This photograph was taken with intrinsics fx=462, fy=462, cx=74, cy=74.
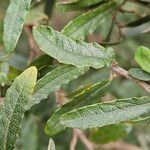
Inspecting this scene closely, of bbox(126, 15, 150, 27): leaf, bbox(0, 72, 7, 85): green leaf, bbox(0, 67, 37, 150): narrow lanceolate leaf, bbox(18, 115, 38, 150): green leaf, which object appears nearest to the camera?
bbox(0, 67, 37, 150): narrow lanceolate leaf

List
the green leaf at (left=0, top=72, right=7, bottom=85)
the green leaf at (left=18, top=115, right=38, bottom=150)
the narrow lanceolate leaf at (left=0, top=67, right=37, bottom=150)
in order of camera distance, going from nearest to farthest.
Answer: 1. the narrow lanceolate leaf at (left=0, top=67, right=37, bottom=150)
2. the green leaf at (left=0, top=72, right=7, bottom=85)
3. the green leaf at (left=18, top=115, right=38, bottom=150)

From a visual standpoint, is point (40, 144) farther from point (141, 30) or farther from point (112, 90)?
point (141, 30)

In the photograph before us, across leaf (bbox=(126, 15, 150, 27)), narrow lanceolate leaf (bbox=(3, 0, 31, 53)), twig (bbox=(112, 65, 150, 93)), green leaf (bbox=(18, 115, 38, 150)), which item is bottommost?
green leaf (bbox=(18, 115, 38, 150))

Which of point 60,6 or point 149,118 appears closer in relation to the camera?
point 149,118

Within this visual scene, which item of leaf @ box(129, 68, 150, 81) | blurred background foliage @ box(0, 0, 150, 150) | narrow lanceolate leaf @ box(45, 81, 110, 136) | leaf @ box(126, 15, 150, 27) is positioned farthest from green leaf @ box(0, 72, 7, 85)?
leaf @ box(126, 15, 150, 27)

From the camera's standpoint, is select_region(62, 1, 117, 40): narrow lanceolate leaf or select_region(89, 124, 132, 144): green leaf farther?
select_region(89, 124, 132, 144): green leaf

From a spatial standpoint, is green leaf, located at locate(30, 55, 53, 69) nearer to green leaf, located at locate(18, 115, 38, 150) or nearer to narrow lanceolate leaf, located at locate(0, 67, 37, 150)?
narrow lanceolate leaf, located at locate(0, 67, 37, 150)

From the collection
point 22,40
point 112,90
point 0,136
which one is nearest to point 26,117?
point 112,90

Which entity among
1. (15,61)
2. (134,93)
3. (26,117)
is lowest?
(134,93)
